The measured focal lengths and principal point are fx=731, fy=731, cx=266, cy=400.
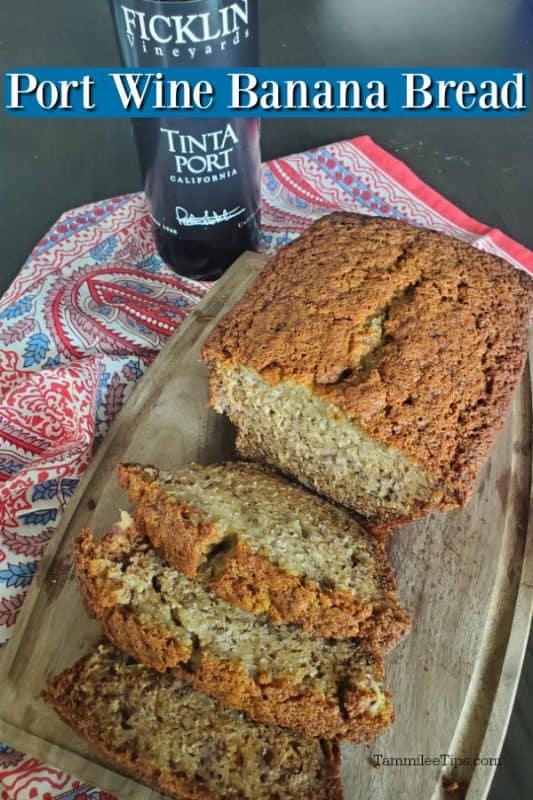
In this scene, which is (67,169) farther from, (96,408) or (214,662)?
(214,662)

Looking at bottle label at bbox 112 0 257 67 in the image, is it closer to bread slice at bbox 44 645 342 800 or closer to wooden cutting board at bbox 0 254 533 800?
wooden cutting board at bbox 0 254 533 800

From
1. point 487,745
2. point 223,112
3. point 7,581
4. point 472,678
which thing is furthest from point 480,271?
point 7,581

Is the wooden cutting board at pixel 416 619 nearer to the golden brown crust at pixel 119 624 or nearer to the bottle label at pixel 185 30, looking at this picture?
the golden brown crust at pixel 119 624

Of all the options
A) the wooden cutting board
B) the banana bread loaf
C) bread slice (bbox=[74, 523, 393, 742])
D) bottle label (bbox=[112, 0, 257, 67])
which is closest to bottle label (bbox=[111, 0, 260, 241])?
bottle label (bbox=[112, 0, 257, 67])
